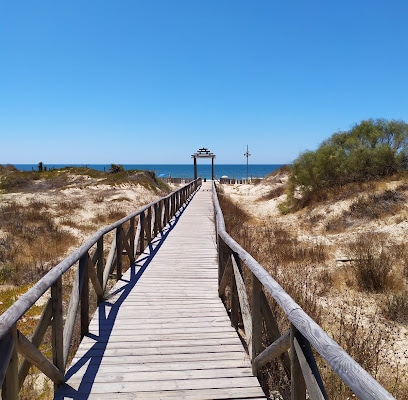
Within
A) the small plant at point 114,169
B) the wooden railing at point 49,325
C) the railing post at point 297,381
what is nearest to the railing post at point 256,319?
the railing post at point 297,381

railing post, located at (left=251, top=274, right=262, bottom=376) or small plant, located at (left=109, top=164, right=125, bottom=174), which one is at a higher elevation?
small plant, located at (left=109, top=164, right=125, bottom=174)

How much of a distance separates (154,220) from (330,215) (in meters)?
7.21

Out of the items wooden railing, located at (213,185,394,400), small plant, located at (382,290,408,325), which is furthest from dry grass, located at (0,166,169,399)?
small plant, located at (382,290,408,325)

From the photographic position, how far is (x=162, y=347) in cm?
395

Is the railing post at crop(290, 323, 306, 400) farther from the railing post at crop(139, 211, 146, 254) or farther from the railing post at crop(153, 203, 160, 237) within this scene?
the railing post at crop(153, 203, 160, 237)

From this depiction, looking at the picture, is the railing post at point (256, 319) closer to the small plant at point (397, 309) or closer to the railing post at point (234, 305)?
the railing post at point (234, 305)

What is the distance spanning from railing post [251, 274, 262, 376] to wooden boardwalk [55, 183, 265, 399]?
0.76 ft

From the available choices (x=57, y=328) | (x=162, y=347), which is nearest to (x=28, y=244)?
(x=162, y=347)

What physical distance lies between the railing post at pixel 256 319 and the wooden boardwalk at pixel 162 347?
0.23 m

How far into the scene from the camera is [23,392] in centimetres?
363

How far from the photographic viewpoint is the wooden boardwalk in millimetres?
3150

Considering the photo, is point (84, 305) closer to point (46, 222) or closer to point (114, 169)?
point (46, 222)

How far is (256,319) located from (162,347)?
1.20 meters

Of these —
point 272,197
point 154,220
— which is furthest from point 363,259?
point 272,197
